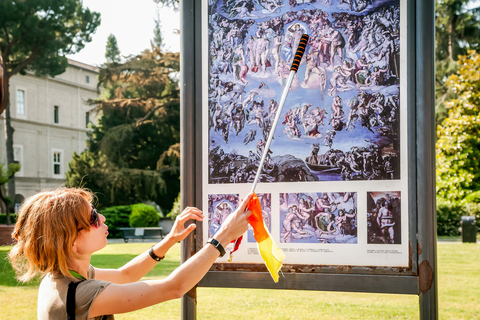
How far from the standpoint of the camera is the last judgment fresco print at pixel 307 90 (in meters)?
2.61

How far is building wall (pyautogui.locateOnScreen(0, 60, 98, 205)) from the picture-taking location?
33.7m

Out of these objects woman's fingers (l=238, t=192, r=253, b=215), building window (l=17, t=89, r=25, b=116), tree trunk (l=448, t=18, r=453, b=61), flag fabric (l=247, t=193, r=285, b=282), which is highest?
tree trunk (l=448, t=18, r=453, b=61)

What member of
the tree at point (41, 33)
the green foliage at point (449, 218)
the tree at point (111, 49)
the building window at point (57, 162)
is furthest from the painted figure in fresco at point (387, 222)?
the tree at point (111, 49)

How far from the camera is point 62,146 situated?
3694 cm

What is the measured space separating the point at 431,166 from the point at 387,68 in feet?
1.83

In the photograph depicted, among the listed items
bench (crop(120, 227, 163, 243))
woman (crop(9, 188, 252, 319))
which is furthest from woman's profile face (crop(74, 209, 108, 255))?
bench (crop(120, 227, 163, 243))

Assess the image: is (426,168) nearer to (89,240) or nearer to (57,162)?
(89,240)

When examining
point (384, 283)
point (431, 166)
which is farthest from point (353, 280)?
point (431, 166)

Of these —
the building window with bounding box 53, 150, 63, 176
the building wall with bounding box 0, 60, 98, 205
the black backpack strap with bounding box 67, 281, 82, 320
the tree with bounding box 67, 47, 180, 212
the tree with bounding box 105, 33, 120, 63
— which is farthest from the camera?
the tree with bounding box 105, 33, 120, 63

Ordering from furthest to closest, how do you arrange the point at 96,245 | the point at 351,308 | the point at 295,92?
the point at 351,308, the point at 295,92, the point at 96,245

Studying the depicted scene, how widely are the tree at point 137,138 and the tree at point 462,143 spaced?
51.9 ft

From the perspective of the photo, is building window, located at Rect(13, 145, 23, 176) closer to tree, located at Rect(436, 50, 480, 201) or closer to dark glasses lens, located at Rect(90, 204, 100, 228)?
tree, located at Rect(436, 50, 480, 201)

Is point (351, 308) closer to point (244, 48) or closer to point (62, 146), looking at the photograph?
point (244, 48)

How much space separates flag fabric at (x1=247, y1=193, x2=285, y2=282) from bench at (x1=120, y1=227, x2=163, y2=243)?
16635mm
